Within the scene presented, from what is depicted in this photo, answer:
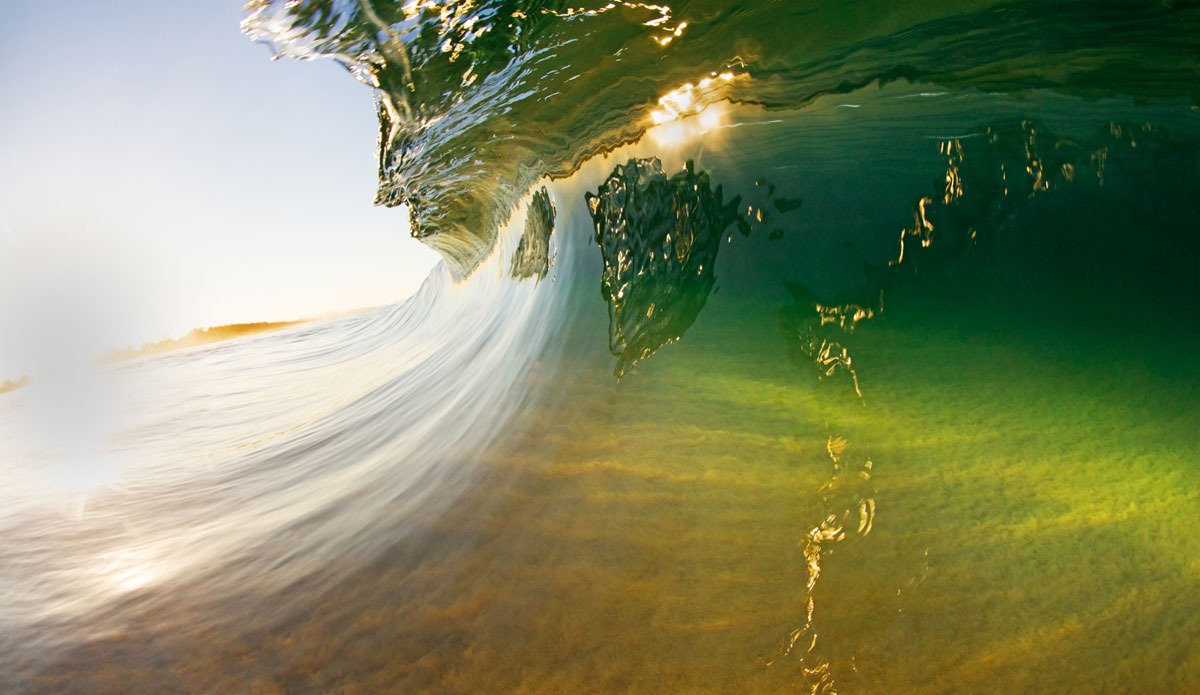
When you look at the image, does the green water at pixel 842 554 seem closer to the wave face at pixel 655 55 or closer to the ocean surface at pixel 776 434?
the ocean surface at pixel 776 434

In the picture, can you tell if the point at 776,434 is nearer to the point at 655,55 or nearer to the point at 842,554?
the point at 842,554

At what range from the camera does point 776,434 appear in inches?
45.8

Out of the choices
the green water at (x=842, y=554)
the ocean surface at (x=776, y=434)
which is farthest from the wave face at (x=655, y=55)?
the green water at (x=842, y=554)

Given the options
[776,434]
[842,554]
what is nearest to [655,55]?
[776,434]

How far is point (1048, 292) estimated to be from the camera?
1156mm

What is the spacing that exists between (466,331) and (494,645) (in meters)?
3.01

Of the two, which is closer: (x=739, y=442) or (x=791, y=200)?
(x=739, y=442)

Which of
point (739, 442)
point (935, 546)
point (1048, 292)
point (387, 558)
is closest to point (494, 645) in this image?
point (387, 558)

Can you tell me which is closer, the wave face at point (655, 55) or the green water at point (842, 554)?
the green water at point (842, 554)

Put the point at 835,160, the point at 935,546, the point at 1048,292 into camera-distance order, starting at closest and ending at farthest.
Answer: the point at 935,546, the point at 1048,292, the point at 835,160

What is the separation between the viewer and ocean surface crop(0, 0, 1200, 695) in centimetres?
88

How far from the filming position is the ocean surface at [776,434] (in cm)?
88

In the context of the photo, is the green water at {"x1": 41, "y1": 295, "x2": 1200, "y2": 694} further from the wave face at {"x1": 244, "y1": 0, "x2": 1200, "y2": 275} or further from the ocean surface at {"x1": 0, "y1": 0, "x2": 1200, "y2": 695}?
the wave face at {"x1": 244, "y1": 0, "x2": 1200, "y2": 275}

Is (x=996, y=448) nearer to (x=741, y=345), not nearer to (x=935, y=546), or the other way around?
(x=935, y=546)
